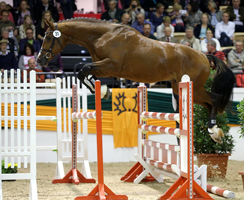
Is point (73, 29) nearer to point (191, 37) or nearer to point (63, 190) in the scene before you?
point (63, 190)

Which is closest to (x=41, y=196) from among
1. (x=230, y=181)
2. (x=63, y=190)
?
(x=63, y=190)

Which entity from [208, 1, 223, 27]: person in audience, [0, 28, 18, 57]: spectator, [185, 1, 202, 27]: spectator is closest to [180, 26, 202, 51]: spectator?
[185, 1, 202, 27]: spectator

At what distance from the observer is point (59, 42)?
4520 mm

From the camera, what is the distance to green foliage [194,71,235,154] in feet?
16.8

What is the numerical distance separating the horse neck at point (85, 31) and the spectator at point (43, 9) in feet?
17.3

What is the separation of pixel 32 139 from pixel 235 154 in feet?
16.7

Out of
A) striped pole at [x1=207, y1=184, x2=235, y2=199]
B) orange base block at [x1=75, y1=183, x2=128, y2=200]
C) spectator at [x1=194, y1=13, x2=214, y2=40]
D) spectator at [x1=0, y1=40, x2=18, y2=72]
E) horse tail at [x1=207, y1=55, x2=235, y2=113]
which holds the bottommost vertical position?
striped pole at [x1=207, y1=184, x2=235, y2=199]

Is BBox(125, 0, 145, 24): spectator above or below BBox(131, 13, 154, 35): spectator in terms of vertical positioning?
above

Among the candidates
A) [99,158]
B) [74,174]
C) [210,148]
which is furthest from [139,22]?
[99,158]

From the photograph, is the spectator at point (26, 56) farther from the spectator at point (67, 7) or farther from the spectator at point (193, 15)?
the spectator at point (193, 15)

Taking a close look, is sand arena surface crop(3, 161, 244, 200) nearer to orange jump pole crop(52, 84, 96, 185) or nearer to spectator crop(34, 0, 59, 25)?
orange jump pole crop(52, 84, 96, 185)

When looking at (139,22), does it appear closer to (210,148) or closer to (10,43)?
(10,43)

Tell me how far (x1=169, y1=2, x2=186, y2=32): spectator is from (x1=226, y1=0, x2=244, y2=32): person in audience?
1318 mm

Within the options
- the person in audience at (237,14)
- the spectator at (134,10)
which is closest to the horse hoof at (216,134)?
the spectator at (134,10)
